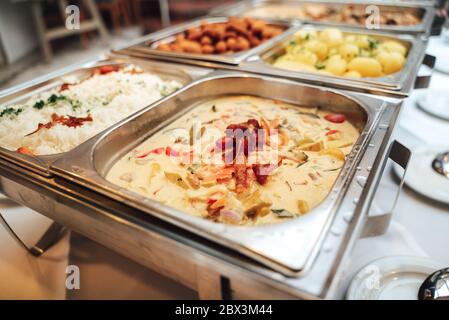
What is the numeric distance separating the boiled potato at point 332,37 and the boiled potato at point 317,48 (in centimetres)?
8

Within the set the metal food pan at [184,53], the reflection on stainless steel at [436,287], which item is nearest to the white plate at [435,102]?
the metal food pan at [184,53]

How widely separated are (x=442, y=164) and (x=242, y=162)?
2.80 ft

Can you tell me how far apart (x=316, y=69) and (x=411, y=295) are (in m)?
1.38

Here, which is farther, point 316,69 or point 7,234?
point 316,69

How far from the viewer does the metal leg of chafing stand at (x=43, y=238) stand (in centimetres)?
120

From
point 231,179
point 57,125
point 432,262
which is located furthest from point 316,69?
point 57,125

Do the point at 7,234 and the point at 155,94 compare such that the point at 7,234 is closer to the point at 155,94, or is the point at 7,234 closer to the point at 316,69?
the point at 155,94

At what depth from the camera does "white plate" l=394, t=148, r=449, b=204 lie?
1.22 meters

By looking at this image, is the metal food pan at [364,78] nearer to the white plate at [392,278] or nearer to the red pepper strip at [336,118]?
the red pepper strip at [336,118]

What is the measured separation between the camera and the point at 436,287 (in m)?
0.87

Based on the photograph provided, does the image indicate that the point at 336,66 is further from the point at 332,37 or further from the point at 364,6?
the point at 364,6

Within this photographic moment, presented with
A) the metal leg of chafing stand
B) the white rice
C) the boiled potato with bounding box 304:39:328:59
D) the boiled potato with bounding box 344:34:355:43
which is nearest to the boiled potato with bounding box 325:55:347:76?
the boiled potato with bounding box 304:39:328:59

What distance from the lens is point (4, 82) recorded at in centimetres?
497
